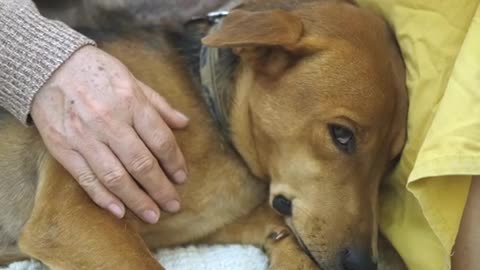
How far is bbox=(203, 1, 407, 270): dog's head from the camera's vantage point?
5.14ft

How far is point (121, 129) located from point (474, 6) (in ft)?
2.53

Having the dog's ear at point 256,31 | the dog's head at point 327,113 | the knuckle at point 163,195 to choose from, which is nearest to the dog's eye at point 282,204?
the dog's head at point 327,113

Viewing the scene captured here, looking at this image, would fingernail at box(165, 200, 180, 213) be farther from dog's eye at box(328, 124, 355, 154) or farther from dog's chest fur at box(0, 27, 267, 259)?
dog's eye at box(328, 124, 355, 154)

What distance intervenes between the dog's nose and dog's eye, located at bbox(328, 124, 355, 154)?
219 millimetres

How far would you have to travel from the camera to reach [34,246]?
1577 millimetres

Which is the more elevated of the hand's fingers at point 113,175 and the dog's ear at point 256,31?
the dog's ear at point 256,31

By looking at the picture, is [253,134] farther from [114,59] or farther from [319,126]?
[114,59]

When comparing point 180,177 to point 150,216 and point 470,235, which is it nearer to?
point 150,216

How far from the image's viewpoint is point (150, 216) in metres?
1.61

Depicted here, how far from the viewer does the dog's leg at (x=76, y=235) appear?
153 cm

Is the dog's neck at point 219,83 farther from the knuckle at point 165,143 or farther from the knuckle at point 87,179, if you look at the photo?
the knuckle at point 87,179

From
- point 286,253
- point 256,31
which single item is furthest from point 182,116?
point 286,253

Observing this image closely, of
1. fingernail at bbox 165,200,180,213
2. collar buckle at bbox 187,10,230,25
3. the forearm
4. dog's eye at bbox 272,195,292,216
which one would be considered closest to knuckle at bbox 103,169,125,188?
fingernail at bbox 165,200,180,213

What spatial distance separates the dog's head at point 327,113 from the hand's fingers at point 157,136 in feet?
0.68
